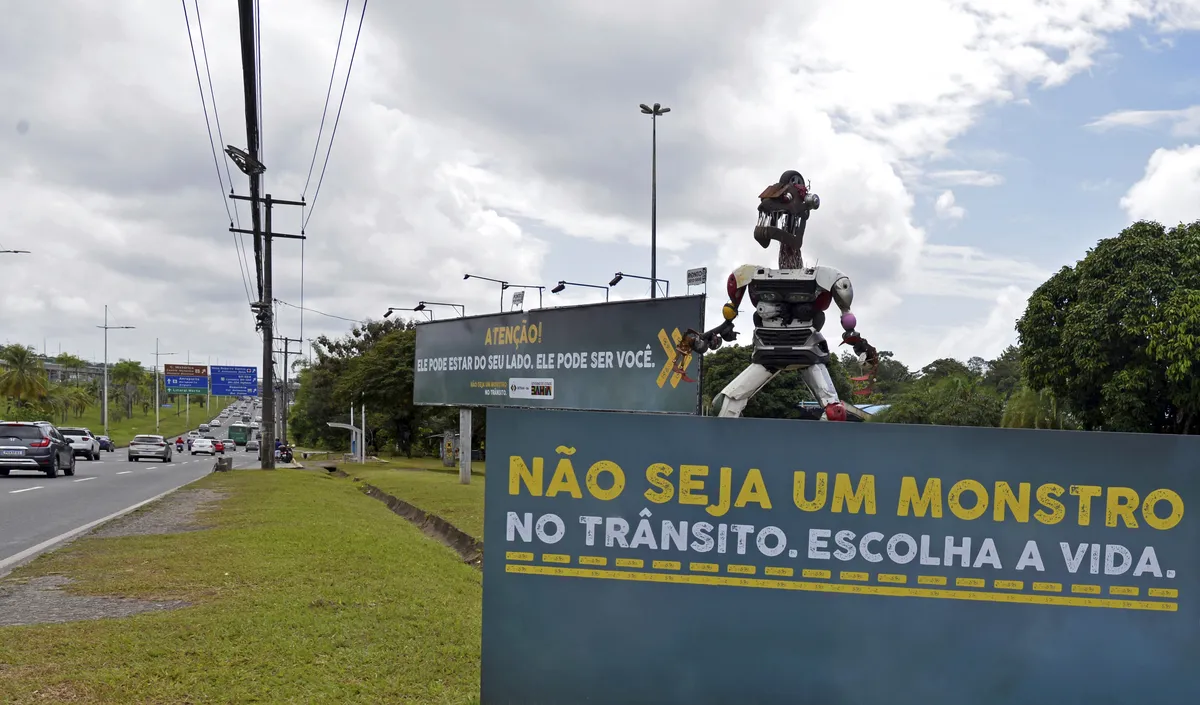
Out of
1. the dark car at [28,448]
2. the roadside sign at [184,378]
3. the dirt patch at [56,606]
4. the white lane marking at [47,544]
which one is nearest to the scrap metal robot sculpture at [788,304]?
the dirt patch at [56,606]

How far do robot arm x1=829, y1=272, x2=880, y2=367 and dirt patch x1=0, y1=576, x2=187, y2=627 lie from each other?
6057 millimetres

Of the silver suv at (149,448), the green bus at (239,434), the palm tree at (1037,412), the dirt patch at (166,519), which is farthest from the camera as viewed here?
the green bus at (239,434)

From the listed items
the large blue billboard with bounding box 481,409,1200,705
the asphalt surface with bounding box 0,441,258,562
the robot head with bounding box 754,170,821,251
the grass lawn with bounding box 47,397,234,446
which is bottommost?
the grass lawn with bounding box 47,397,234,446

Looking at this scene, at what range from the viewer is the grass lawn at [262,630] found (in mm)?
4804

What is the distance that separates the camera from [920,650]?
4246mm

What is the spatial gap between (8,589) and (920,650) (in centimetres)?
710

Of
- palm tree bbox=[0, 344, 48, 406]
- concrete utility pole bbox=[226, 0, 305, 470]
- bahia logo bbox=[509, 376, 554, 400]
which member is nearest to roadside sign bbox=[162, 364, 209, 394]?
palm tree bbox=[0, 344, 48, 406]

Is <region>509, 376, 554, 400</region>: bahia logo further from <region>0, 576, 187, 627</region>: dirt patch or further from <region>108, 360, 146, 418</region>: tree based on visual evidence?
<region>108, 360, 146, 418</region>: tree

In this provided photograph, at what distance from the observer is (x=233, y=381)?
62969 mm

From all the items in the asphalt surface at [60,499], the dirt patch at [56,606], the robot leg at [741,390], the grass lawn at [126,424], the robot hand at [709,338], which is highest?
the robot hand at [709,338]

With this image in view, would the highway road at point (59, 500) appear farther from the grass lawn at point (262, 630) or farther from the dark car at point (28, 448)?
the grass lawn at point (262, 630)

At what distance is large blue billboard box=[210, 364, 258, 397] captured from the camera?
62375mm

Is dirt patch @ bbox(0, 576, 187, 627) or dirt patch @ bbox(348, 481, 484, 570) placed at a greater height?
dirt patch @ bbox(0, 576, 187, 627)

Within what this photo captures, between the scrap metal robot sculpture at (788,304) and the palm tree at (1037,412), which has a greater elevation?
the scrap metal robot sculpture at (788,304)
